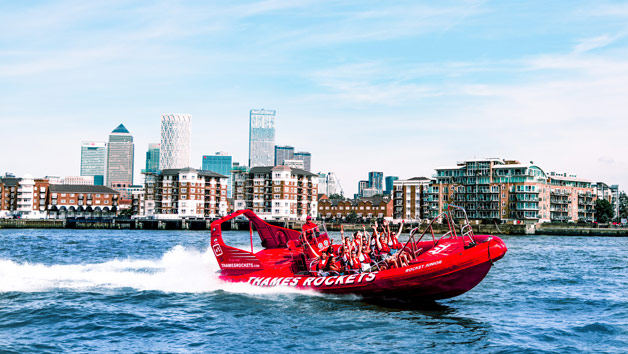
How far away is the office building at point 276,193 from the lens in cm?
15388

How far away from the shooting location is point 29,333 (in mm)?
18484

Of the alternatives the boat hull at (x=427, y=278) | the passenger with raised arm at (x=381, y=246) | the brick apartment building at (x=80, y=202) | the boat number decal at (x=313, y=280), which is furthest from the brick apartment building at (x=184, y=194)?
the boat hull at (x=427, y=278)

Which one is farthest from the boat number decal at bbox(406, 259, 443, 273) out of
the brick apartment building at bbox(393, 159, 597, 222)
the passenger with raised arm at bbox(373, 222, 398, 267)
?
the brick apartment building at bbox(393, 159, 597, 222)

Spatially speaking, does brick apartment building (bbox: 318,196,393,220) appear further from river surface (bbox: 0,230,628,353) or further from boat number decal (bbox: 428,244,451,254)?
boat number decal (bbox: 428,244,451,254)

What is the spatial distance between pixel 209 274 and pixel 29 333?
10.9 metres

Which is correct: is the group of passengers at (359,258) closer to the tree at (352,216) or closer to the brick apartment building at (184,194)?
the brick apartment building at (184,194)

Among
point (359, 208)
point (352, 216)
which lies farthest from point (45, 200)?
point (359, 208)

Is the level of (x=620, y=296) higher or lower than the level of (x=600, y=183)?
lower

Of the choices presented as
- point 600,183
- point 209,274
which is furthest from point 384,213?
point 209,274

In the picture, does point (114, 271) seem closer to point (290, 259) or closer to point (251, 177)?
point (290, 259)

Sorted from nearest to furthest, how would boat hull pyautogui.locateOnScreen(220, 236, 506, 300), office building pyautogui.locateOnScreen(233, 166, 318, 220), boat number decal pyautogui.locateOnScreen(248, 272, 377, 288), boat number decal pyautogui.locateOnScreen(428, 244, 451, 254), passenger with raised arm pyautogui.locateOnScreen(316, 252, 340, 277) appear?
boat hull pyautogui.locateOnScreen(220, 236, 506, 300)
boat number decal pyautogui.locateOnScreen(428, 244, 451, 254)
boat number decal pyautogui.locateOnScreen(248, 272, 377, 288)
passenger with raised arm pyautogui.locateOnScreen(316, 252, 340, 277)
office building pyautogui.locateOnScreen(233, 166, 318, 220)

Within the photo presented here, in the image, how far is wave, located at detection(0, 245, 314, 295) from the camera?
2611 cm

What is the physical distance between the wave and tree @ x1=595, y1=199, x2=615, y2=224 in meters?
144

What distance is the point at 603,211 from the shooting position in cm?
15512
